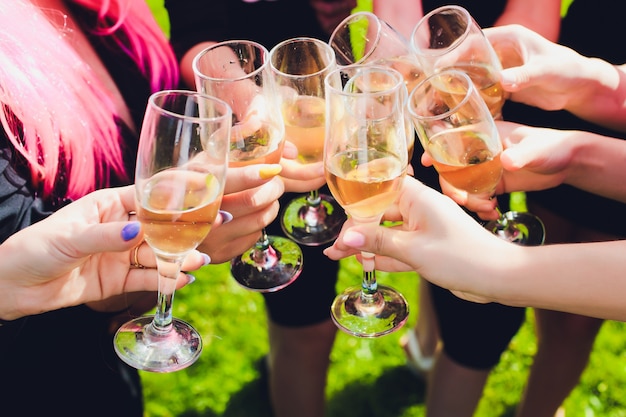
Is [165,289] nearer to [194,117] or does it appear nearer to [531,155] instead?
[194,117]

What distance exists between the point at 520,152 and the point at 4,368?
5.34 feet

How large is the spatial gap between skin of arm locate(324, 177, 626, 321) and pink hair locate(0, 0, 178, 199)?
1.05m

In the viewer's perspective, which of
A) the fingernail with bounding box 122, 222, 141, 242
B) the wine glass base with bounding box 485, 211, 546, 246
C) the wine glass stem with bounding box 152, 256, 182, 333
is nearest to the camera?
the fingernail with bounding box 122, 222, 141, 242

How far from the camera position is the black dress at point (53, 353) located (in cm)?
198

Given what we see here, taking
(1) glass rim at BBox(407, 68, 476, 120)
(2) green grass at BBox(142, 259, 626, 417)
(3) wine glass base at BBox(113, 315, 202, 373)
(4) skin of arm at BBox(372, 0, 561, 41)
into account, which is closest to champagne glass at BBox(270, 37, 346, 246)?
(1) glass rim at BBox(407, 68, 476, 120)

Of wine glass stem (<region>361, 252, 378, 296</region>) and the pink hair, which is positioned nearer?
the pink hair

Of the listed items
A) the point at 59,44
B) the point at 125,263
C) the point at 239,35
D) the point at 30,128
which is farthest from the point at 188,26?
the point at 125,263

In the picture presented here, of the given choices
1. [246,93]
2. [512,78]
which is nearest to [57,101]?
[246,93]

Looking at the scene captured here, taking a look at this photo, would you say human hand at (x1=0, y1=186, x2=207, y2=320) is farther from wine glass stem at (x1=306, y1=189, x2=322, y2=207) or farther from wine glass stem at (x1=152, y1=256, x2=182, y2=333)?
wine glass stem at (x1=306, y1=189, x2=322, y2=207)

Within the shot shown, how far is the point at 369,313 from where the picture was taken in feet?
7.54

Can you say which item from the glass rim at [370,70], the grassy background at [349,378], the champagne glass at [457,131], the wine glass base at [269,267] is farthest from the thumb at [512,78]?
the grassy background at [349,378]

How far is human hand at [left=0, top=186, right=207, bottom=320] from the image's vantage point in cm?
169

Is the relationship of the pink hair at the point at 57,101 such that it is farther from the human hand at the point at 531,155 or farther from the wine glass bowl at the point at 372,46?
the human hand at the point at 531,155

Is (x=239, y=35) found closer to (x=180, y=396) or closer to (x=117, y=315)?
(x=117, y=315)
